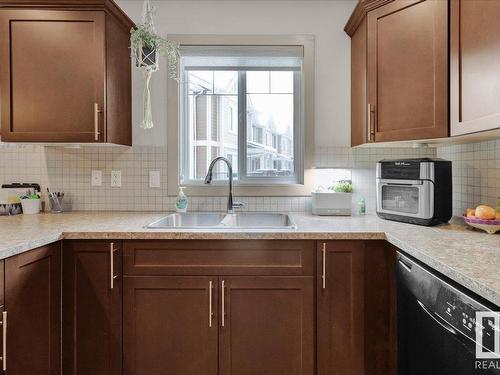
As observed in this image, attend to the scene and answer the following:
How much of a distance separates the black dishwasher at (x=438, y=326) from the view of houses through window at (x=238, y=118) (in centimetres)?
128

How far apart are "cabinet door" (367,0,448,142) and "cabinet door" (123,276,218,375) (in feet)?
4.15

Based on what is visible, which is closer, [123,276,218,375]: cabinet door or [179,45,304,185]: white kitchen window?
[123,276,218,375]: cabinet door

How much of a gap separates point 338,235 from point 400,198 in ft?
1.75

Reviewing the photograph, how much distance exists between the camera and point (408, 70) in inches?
73.0

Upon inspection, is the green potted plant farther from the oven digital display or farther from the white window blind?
the white window blind

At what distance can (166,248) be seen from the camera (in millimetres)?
1735

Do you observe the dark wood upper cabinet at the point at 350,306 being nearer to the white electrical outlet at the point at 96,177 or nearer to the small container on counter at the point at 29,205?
the white electrical outlet at the point at 96,177

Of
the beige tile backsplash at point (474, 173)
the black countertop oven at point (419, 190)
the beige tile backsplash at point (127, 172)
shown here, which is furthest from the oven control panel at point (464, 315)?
the beige tile backsplash at point (127, 172)

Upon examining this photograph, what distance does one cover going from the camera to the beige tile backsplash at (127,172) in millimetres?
2434

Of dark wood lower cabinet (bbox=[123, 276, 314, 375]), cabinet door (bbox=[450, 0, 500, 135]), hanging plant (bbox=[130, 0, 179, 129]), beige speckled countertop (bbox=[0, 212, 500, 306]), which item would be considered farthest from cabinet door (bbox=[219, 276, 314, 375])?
hanging plant (bbox=[130, 0, 179, 129])

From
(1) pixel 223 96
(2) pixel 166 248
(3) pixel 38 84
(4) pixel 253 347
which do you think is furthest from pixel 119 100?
(4) pixel 253 347

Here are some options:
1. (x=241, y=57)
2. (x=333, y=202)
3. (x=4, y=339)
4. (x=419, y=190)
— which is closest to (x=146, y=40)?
(x=241, y=57)

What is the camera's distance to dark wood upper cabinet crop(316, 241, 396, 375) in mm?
1718

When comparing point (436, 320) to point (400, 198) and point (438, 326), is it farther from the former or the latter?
point (400, 198)
